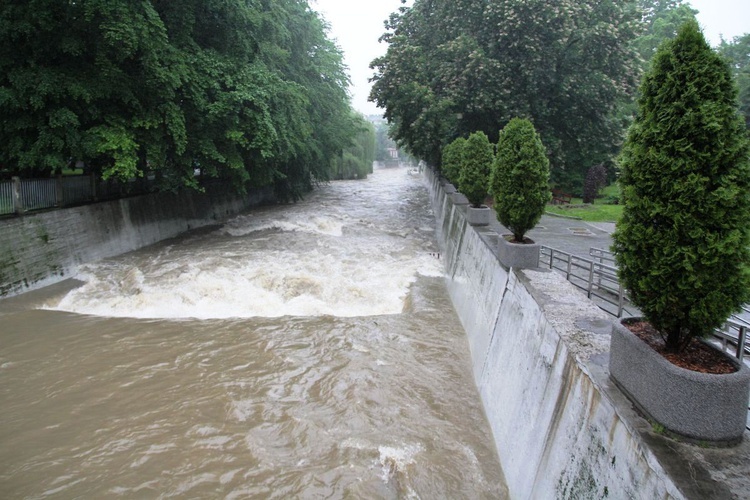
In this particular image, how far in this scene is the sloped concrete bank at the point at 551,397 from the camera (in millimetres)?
3867

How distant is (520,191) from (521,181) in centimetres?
22

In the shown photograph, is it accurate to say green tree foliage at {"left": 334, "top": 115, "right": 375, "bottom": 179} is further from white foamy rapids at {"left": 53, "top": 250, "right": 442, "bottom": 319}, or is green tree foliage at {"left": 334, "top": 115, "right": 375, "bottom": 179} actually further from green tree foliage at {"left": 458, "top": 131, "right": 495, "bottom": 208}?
white foamy rapids at {"left": 53, "top": 250, "right": 442, "bottom": 319}

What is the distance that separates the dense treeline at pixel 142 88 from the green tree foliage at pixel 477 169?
7317 mm

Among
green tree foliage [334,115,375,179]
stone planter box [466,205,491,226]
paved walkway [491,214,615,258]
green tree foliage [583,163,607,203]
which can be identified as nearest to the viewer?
stone planter box [466,205,491,226]

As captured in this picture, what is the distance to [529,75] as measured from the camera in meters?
21.9

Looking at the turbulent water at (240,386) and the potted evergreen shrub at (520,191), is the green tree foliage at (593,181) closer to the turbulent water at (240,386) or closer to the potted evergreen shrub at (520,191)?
the turbulent water at (240,386)

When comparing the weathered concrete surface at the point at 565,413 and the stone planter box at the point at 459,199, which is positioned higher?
the stone planter box at the point at 459,199

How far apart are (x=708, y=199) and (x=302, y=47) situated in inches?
1130

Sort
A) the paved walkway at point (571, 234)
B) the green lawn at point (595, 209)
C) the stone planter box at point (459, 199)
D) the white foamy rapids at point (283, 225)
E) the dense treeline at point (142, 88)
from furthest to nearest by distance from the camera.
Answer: the white foamy rapids at point (283, 225)
the green lawn at point (595, 209)
the stone planter box at point (459, 199)
the paved walkway at point (571, 234)
the dense treeline at point (142, 88)

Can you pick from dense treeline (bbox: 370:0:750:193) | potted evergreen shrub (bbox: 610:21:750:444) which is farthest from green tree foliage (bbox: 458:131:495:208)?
potted evergreen shrub (bbox: 610:21:750:444)

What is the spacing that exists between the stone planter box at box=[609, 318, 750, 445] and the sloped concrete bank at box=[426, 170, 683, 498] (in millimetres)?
310

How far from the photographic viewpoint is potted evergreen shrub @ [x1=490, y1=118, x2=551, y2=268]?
353 inches

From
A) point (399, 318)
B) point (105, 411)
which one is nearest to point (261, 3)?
point (399, 318)

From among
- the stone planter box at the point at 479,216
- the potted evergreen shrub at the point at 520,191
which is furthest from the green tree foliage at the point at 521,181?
the stone planter box at the point at 479,216
